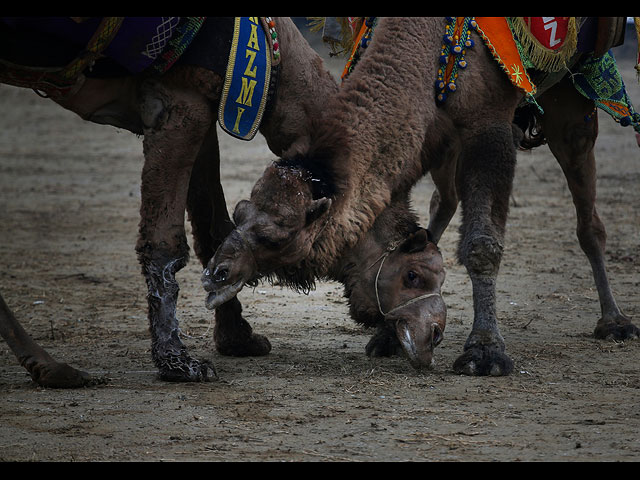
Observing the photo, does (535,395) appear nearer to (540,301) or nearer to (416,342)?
(416,342)

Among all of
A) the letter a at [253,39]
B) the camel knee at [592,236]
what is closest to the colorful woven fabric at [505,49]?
the letter a at [253,39]

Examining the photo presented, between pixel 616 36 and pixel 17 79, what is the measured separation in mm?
3816

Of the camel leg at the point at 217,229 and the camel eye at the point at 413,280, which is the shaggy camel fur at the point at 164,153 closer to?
the camel leg at the point at 217,229

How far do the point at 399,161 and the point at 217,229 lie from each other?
54.4 inches

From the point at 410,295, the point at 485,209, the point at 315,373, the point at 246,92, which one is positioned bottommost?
the point at 315,373

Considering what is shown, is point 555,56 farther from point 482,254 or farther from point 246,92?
point 246,92

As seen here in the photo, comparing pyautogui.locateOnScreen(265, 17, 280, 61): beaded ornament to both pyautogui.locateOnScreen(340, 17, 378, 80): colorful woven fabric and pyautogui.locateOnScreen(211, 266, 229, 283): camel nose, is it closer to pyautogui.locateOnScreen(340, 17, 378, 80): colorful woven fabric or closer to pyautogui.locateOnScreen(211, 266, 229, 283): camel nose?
pyautogui.locateOnScreen(340, 17, 378, 80): colorful woven fabric

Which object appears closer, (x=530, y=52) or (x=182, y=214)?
(x=182, y=214)

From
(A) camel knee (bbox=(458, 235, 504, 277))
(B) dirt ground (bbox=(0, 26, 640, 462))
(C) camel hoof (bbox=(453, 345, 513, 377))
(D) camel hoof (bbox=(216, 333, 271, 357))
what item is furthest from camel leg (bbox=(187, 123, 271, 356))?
(A) camel knee (bbox=(458, 235, 504, 277))

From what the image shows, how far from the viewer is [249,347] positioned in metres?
5.87

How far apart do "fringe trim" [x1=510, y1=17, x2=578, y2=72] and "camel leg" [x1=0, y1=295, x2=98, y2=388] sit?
3114mm

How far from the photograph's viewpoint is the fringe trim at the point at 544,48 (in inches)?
217

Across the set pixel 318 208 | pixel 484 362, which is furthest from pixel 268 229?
pixel 484 362
